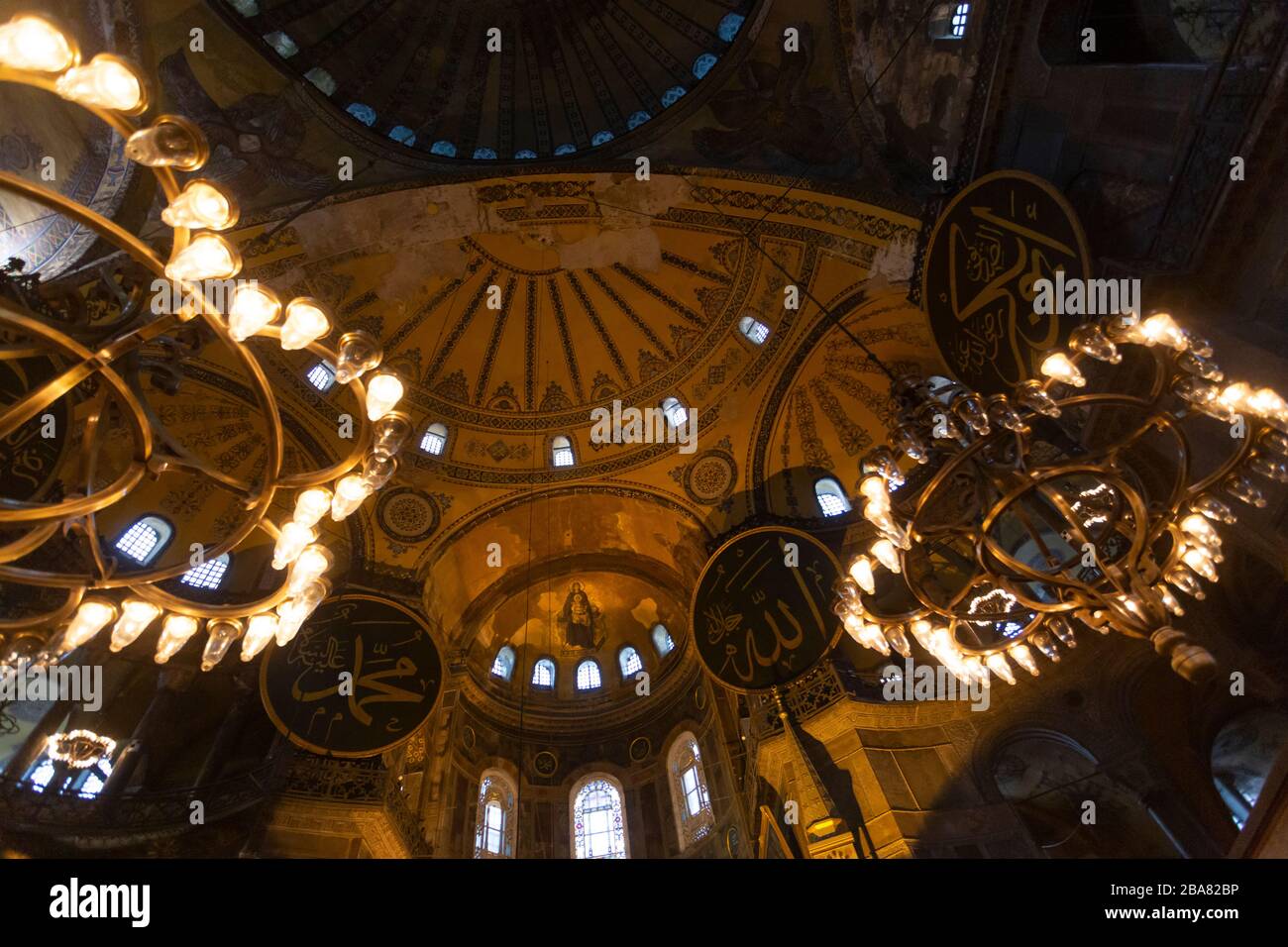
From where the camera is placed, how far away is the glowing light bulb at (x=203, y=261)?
10.5 feet

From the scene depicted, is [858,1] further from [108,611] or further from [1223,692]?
[108,611]

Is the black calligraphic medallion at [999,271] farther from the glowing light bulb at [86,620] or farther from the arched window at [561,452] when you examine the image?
the arched window at [561,452]

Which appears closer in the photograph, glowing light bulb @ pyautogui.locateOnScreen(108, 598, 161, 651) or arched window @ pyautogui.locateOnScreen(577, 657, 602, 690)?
glowing light bulb @ pyautogui.locateOnScreen(108, 598, 161, 651)

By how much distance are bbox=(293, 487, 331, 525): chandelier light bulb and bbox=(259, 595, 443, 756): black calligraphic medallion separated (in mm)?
4363

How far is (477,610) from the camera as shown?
38.0ft

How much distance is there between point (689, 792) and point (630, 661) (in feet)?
8.54

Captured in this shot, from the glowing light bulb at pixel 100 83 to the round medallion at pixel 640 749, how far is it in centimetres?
1019

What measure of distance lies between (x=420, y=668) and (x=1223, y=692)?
28.1ft

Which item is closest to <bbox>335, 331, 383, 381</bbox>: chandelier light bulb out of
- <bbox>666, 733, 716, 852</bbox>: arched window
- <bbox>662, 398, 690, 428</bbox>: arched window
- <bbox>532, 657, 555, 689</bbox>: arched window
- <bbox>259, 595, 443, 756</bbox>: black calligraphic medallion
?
<bbox>259, 595, 443, 756</bbox>: black calligraphic medallion

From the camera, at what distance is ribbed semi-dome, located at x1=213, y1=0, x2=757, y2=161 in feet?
31.7

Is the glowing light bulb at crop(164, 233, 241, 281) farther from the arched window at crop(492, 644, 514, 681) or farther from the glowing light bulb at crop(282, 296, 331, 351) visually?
the arched window at crop(492, 644, 514, 681)

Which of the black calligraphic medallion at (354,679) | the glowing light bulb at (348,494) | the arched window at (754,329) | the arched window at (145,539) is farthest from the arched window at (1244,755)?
the arched window at (145,539)
